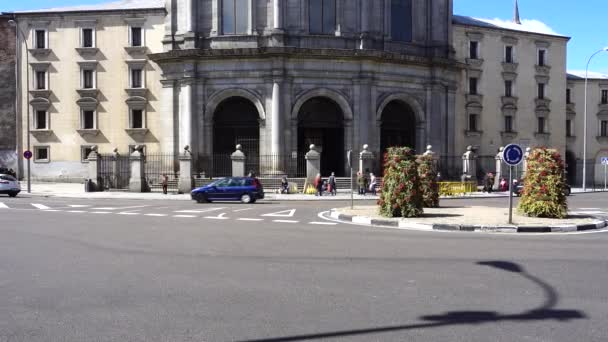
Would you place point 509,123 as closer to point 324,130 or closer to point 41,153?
point 324,130

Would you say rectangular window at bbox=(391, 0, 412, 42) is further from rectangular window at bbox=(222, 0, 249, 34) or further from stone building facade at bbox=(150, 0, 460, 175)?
rectangular window at bbox=(222, 0, 249, 34)

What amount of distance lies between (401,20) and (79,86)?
2463 centimetres

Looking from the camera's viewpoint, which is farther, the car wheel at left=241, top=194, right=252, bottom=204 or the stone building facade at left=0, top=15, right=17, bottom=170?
the stone building facade at left=0, top=15, right=17, bottom=170

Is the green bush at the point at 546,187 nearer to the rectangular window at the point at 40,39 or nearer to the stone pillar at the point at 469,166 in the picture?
the stone pillar at the point at 469,166

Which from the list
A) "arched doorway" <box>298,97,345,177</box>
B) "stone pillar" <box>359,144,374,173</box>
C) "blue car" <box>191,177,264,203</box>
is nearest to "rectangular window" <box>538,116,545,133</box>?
"arched doorway" <box>298,97,345,177</box>

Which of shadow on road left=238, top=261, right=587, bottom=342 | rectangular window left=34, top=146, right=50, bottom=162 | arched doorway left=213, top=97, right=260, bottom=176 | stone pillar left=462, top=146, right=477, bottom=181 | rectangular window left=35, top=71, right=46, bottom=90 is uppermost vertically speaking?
rectangular window left=35, top=71, right=46, bottom=90

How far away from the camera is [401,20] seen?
40062 millimetres

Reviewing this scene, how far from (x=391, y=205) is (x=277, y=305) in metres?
11.2

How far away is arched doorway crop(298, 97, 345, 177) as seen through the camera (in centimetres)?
3869

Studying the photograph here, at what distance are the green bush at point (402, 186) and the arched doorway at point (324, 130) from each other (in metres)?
21.0

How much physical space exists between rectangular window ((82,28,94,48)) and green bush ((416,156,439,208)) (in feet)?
104

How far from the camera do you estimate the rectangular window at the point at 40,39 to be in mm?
42969

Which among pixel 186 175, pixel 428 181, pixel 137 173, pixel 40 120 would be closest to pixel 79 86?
pixel 40 120

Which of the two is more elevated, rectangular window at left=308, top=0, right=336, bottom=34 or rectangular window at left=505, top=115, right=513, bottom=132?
rectangular window at left=308, top=0, right=336, bottom=34
